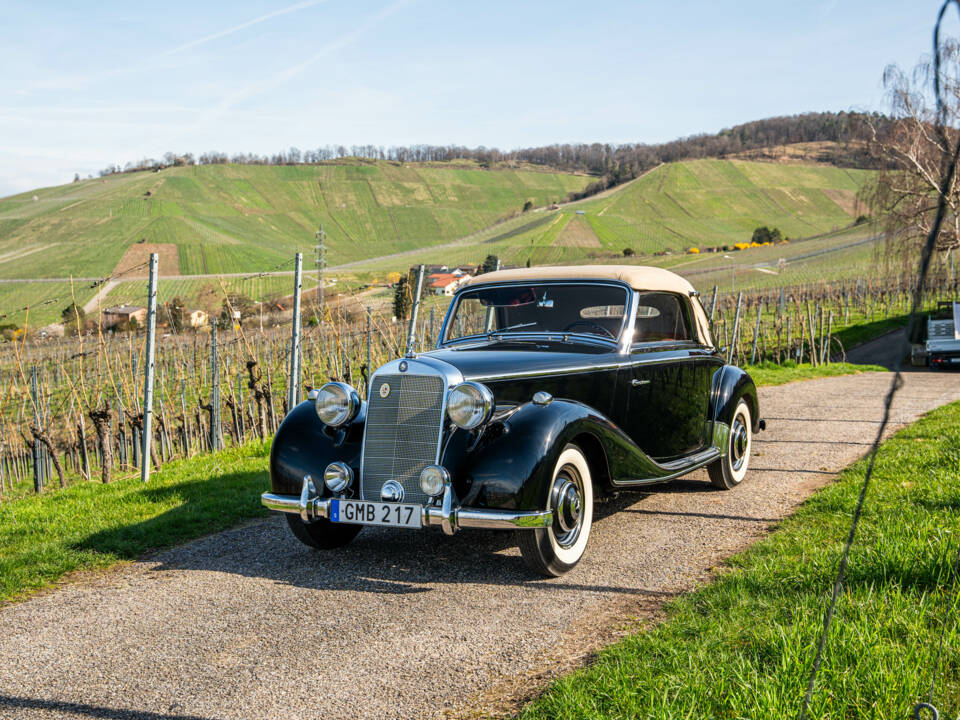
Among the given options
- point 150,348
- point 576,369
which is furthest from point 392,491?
point 150,348

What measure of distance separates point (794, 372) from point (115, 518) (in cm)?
1638

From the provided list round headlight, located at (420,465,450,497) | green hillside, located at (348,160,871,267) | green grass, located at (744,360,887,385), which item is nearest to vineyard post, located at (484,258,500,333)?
round headlight, located at (420,465,450,497)

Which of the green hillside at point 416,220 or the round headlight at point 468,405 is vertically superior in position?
the green hillside at point 416,220

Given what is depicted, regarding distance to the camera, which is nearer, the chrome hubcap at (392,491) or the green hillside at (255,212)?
the chrome hubcap at (392,491)

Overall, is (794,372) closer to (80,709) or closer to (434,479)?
(434,479)

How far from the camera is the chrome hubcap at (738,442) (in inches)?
302

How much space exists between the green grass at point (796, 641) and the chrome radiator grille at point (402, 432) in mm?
1848

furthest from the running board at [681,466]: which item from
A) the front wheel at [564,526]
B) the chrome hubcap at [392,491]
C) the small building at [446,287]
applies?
the small building at [446,287]

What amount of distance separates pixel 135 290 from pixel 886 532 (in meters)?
52.2

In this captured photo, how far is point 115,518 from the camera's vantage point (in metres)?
6.88

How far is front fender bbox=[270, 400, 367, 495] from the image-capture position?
5539 millimetres

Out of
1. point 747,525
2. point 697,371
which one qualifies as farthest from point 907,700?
point 697,371

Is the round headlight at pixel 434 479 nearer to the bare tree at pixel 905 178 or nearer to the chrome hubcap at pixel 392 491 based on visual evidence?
the chrome hubcap at pixel 392 491

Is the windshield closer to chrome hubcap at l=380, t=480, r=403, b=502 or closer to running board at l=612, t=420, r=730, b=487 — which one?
running board at l=612, t=420, r=730, b=487
